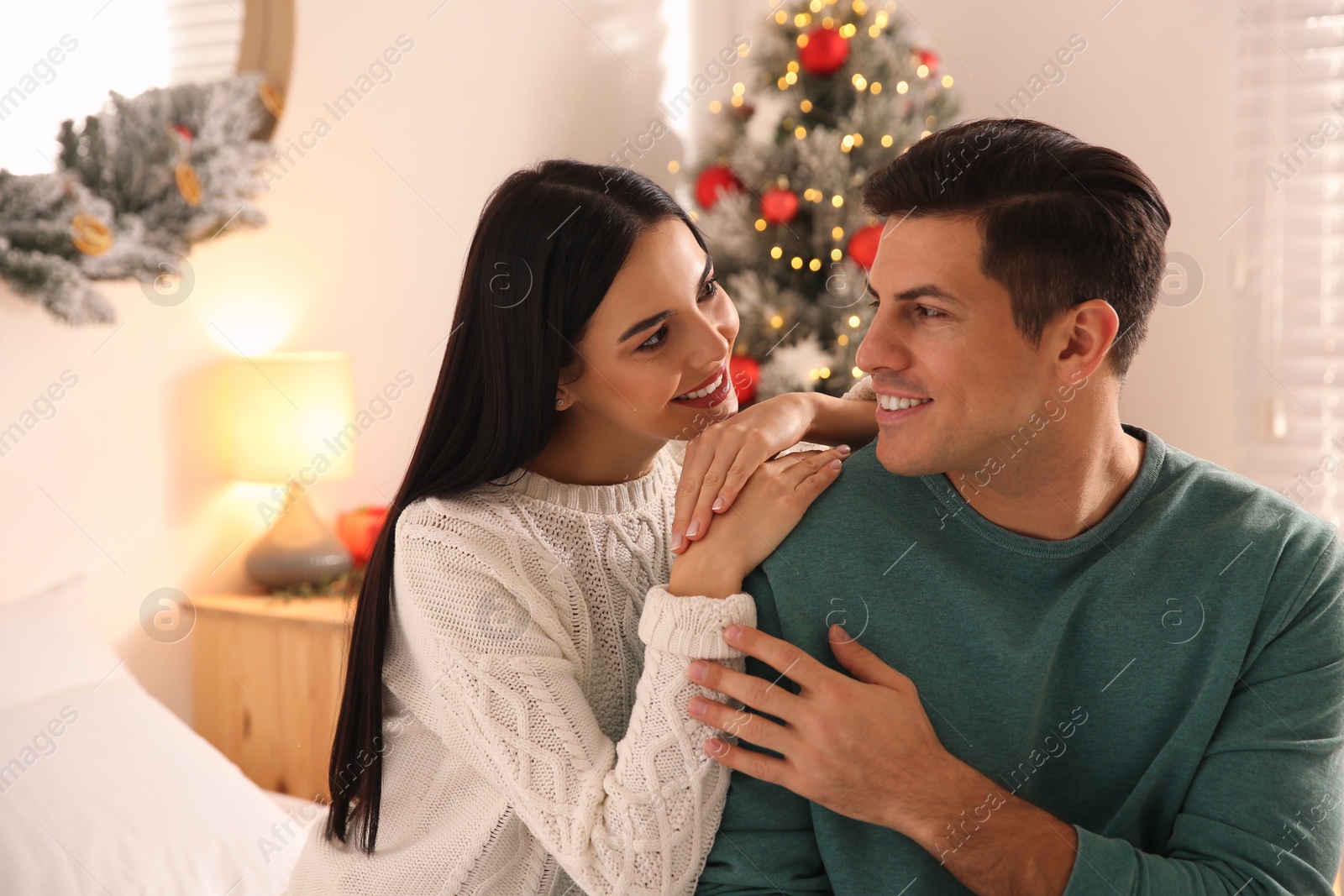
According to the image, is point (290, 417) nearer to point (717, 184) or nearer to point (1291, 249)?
point (717, 184)

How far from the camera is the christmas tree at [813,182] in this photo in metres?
3.03

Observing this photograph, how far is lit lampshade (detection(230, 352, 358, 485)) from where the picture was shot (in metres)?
2.38

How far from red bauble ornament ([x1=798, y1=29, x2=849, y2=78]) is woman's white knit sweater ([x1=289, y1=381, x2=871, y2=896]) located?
1981mm

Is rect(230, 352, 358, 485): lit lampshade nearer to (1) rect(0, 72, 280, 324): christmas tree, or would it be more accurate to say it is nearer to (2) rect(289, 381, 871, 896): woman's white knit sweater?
(1) rect(0, 72, 280, 324): christmas tree

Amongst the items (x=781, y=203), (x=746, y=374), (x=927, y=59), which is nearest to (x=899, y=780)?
(x=746, y=374)

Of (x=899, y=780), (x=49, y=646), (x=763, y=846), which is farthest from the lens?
(x=49, y=646)

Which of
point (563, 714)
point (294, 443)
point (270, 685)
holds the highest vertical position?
point (563, 714)

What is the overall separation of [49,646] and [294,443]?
0.68 m

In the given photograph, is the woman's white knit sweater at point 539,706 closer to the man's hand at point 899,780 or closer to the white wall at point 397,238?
the man's hand at point 899,780

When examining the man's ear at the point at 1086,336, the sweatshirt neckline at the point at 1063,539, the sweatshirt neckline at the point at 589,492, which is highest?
the man's ear at the point at 1086,336

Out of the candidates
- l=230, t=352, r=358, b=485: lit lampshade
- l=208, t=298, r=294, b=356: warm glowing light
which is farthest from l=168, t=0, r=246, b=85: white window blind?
l=230, t=352, r=358, b=485: lit lampshade

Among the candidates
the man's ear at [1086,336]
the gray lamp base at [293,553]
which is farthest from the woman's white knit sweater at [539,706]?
the gray lamp base at [293,553]

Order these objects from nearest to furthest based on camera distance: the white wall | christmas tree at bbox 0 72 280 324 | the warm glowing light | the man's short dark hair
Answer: the man's short dark hair
christmas tree at bbox 0 72 280 324
the white wall
the warm glowing light

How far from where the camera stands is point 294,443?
2391mm
